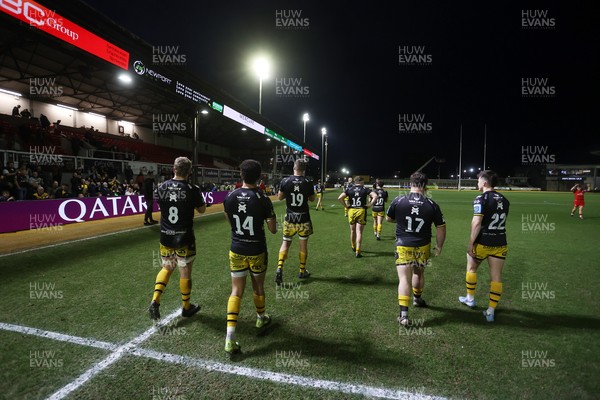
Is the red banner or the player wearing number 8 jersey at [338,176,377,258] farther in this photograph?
the player wearing number 8 jersey at [338,176,377,258]

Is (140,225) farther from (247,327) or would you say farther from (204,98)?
(247,327)

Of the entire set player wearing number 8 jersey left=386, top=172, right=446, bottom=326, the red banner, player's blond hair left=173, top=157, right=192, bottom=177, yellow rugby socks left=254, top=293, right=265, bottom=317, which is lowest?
yellow rugby socks left=254, top=293, right=265, bottom=317

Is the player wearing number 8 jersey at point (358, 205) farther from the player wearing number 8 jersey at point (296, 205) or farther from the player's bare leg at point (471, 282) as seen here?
the player's bare leg at point (471, 282)

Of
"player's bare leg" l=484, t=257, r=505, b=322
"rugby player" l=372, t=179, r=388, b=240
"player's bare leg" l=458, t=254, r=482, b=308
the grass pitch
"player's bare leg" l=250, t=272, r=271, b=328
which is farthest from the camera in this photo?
"rugby player" l=372, t=179, r=388, b=240

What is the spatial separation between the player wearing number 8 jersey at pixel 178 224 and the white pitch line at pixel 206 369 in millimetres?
667

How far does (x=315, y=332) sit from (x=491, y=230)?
2.84 meters

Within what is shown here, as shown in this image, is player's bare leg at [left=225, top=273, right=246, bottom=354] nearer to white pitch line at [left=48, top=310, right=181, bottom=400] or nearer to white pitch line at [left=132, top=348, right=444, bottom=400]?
white pitch line at [left=132, top=348, right=444, bottom=400]

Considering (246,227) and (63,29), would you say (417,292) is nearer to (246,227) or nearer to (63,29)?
(246,227)

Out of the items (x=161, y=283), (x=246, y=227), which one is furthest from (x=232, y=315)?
(x=161, y=283)

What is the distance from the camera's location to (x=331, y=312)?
4.39m

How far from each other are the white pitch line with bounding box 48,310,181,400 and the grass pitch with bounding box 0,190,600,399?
0.21 feet

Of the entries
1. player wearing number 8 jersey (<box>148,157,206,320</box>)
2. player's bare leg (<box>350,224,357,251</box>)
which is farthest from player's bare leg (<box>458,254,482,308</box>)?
player wearing number 8 jersey (<box>148,157,206,320</box>)

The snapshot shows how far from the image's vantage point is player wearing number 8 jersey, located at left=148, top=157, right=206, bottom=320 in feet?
13.0

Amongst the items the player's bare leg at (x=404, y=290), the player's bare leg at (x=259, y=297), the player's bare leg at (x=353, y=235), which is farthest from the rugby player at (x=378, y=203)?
the player's bare leg at (x=259, y=297)
